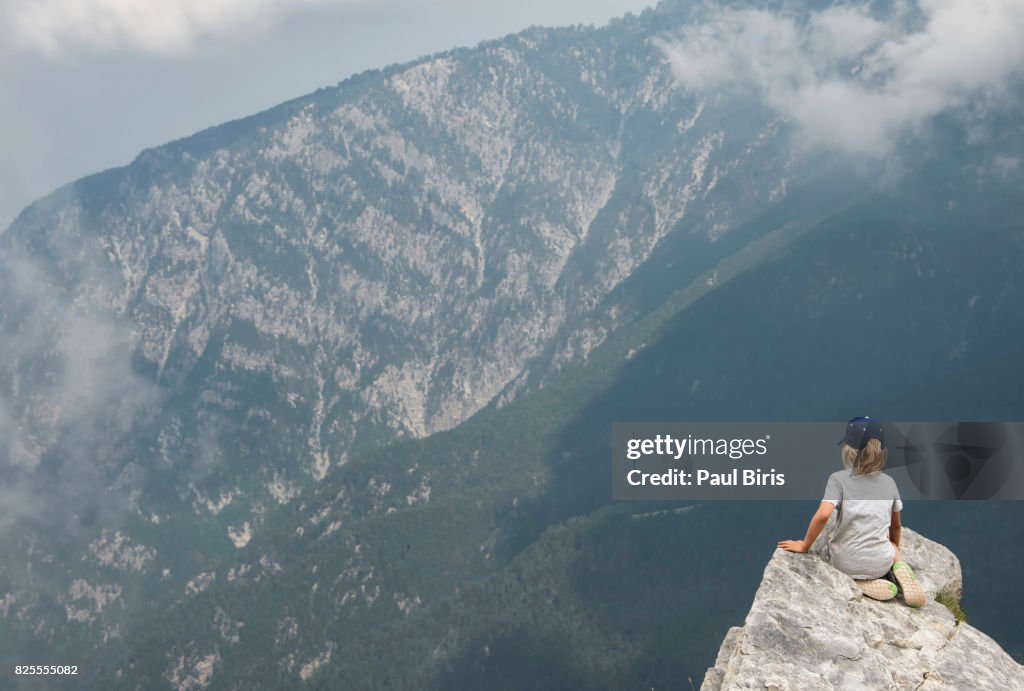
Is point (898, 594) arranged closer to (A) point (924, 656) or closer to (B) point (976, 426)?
(A) point (924, 656)

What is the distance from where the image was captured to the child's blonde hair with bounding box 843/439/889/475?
29516mm

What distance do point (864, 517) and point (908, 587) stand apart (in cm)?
293

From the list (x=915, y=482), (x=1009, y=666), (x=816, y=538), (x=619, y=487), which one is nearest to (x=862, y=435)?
(x=816, y=538)

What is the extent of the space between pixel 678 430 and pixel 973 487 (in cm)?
2431

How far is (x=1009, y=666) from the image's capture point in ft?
98.6

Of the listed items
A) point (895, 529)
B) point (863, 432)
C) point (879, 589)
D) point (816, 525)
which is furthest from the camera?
point (895, 529)

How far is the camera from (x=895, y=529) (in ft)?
104

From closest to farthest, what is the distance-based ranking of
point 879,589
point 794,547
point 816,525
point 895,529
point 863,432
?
point 863,432
point 816,525
point 879,589
point 895,529
point 794,547

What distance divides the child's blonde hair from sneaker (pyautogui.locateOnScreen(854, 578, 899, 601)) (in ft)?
12.9

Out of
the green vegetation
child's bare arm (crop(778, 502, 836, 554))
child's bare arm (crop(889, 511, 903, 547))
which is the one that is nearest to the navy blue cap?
child's bare arm (crop(778, 502, 836, 554))

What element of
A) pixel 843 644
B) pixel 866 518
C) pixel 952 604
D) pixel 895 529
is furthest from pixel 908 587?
pixel 952 604

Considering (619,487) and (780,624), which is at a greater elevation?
(619,487)

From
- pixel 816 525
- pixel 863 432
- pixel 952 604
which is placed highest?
pixel 863 432

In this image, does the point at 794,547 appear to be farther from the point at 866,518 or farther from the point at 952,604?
the point at 952,604
